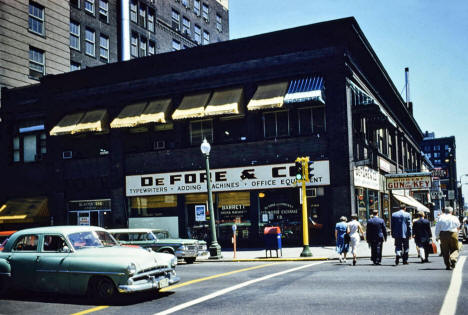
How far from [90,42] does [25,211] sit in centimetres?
1525

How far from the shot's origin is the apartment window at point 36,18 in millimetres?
35094

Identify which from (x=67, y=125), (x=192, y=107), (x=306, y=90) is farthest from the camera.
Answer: (x=67, y=125)

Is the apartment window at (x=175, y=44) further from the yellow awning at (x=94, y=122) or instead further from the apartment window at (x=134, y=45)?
the yellow awning at (x=94, y=122)

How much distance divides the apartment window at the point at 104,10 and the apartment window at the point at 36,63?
7313 millimetres

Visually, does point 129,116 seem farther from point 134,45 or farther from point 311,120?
point 134,45

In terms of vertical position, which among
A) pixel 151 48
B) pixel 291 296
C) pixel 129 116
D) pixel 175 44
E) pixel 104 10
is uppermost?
pixel 104 10

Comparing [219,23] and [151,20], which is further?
[219,23]

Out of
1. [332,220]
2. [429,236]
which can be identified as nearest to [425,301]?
[429,236]

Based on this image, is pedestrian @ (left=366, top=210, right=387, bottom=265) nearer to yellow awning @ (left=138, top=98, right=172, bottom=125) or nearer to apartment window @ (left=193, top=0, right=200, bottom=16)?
yellow awning @ (left=138, top=98, right=172, bottom=125)

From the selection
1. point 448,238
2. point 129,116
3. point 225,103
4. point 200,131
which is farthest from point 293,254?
point 129,116

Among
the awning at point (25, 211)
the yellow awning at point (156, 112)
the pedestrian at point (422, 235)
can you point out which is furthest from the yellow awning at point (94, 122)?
the pedestrian at point (422, 235)

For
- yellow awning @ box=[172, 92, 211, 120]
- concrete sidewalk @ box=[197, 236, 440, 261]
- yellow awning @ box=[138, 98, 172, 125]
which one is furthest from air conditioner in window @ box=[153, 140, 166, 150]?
concrete sidewalk @ box=[197, 236, 440, 261]

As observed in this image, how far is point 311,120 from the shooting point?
25.6 meters

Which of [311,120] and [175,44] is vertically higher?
[175,44]
